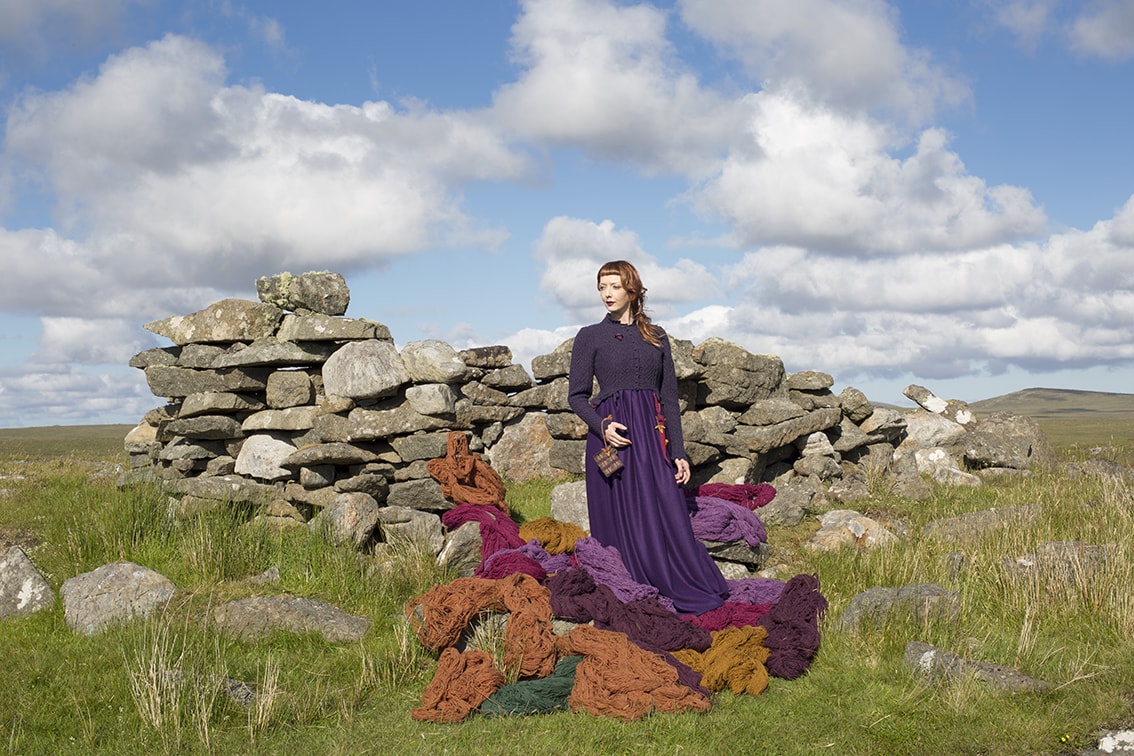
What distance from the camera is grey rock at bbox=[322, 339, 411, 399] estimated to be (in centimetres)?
1035

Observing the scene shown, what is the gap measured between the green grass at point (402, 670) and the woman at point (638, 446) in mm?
1215

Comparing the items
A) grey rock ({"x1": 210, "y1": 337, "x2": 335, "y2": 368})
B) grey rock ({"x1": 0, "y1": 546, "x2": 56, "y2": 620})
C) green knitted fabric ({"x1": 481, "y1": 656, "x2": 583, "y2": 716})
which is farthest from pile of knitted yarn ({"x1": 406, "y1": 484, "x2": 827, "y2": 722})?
grey rock ({"x1": 210, "y1": 337, "x2": 335, "y2": 368})

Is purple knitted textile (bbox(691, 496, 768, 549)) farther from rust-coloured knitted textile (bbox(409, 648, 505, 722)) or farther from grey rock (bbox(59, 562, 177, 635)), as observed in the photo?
grey rock (bbox(59, 562, 177, 635))

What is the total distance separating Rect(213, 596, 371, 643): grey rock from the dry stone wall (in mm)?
2839

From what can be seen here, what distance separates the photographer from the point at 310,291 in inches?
435

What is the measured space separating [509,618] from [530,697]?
74 cm

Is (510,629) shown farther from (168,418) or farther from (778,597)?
(168,418)

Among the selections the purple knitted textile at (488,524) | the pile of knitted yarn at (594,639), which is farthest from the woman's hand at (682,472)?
the purple knitted textile at (488,524)

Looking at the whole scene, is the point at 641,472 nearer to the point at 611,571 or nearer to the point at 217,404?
the point at 611,571

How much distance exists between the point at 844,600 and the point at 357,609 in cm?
397

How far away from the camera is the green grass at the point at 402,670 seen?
504cm

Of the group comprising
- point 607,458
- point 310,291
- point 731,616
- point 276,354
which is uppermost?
point 310,291

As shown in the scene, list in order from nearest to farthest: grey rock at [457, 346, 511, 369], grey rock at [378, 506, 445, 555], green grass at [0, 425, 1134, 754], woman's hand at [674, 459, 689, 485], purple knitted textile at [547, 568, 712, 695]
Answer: green grass at [0, 425, 1134, 754] → purple knitted textile at [547, 568, 712, 695] → woman's hand at [674, 459, 689, 485] → grey rock at [378, 506, 445, 555] → grey rock at [457, 346, 511, 369]

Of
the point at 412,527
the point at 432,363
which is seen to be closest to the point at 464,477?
the point at 412,527
